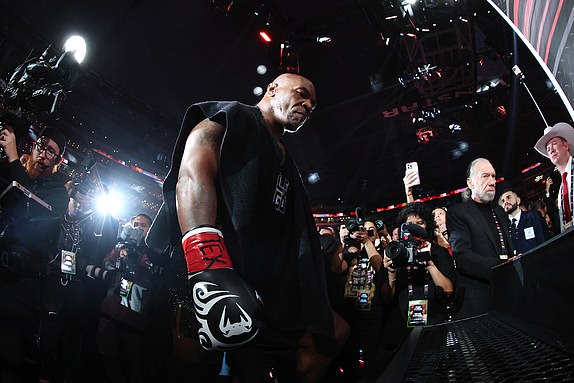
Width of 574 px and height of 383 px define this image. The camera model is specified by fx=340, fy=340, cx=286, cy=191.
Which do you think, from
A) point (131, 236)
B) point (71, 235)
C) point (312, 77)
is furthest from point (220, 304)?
point (312, 77)

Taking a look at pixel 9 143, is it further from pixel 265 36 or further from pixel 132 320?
pixel 265 36

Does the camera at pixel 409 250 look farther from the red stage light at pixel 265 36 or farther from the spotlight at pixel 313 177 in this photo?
the spotlight at pixel 313 177

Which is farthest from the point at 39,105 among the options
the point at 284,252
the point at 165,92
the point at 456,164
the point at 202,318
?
the point at 456,164

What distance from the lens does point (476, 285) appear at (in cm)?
266

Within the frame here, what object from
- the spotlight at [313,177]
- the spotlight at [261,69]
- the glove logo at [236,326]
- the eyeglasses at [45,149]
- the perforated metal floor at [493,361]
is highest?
the spotlight at [261,69]

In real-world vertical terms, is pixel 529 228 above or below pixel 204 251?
above

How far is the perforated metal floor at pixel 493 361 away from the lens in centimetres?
71

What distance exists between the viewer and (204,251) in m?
0.96

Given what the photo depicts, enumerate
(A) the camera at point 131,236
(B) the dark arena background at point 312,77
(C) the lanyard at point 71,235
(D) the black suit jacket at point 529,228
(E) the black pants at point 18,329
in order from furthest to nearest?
(B) the dark arena background at point 312,77
(A) the camera at point 131,236
(C) the lanyard at point 71,235
(D) the black suit jacket at point 529,228
(E) the black pants at point 18,329

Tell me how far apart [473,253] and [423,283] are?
548 millimetres

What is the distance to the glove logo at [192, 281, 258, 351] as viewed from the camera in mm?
854

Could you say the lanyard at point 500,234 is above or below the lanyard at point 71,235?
below

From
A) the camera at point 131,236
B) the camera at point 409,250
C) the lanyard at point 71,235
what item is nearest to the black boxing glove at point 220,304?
the camera at point 409,250

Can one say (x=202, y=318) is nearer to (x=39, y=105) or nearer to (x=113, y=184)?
(x=39, y=105)
